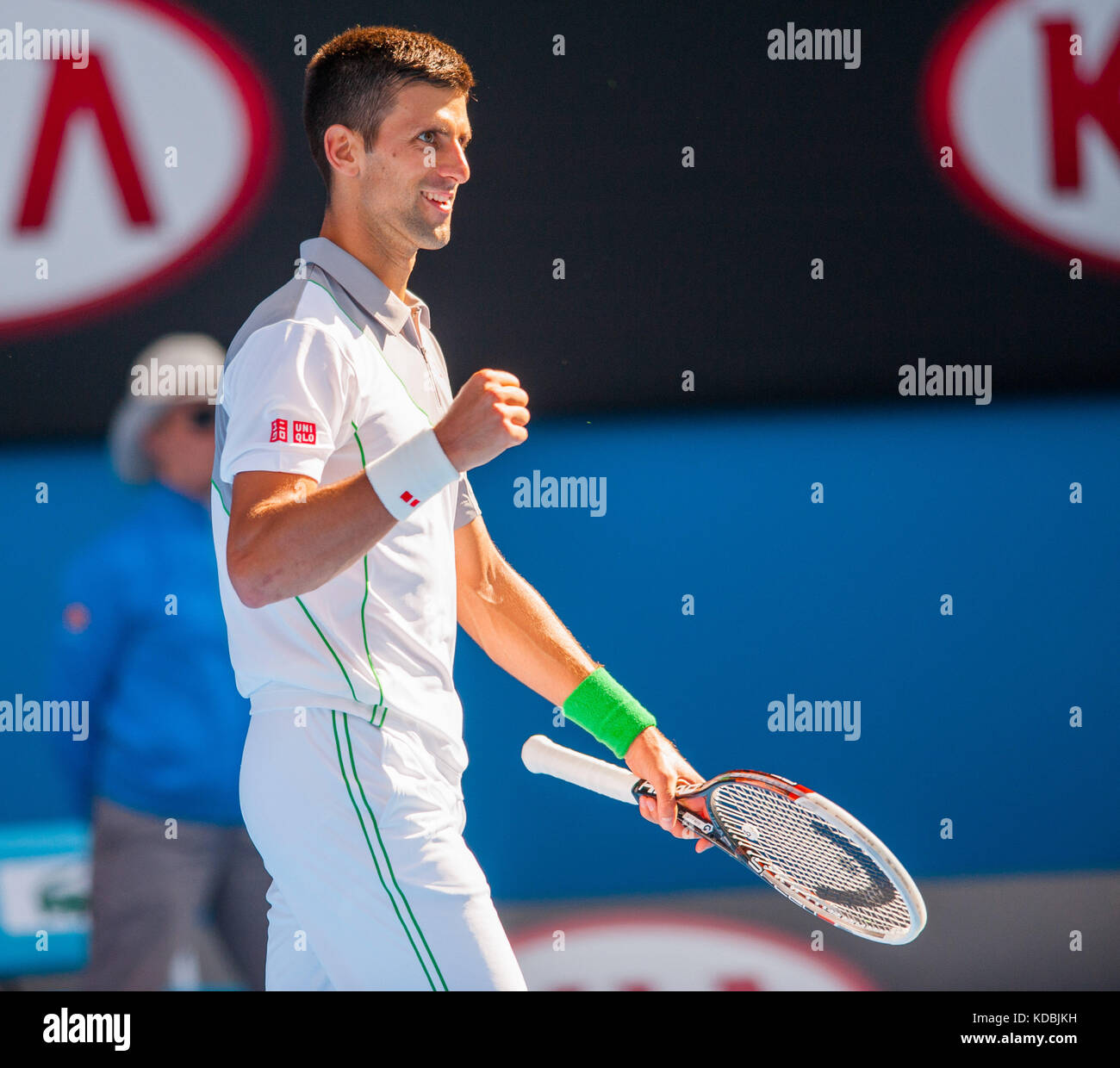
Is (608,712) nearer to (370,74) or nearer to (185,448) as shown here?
(370,74)

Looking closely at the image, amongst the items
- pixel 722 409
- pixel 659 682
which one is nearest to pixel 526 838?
pixel 659 682

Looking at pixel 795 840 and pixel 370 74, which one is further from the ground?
pixel 370 74

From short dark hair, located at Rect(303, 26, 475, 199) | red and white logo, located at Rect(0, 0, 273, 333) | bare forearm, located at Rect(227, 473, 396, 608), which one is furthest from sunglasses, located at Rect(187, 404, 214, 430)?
bare forearm, located at Rect(227, 473, 396, 608)

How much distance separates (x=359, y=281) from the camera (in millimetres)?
2152

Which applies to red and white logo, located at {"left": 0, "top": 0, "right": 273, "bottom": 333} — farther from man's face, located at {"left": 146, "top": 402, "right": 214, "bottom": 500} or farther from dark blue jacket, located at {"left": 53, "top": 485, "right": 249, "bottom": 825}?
dark blue jacket, located at {"left": 53, "top": 485, "right": 249, "bottom": 825}

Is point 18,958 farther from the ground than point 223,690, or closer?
closer

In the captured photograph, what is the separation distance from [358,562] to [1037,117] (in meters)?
2.37

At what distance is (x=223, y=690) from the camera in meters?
3.20

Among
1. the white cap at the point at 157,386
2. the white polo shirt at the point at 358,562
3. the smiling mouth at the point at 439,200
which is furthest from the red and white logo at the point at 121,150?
the white polo shirt at the point at 358,562

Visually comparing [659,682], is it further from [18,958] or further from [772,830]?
[18,958]

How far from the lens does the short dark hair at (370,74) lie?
2.26 metres

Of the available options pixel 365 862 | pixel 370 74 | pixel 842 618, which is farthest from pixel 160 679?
pixel 842 618
